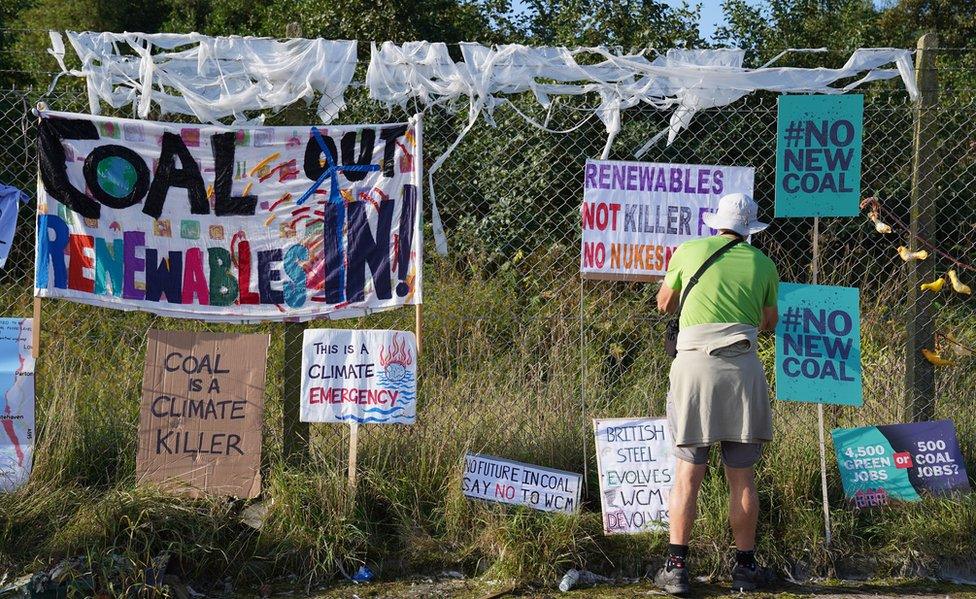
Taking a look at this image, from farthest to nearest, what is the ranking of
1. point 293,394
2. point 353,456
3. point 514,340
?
point 514,340 → point 293,394 → point 353,456

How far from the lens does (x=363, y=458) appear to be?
4770 mm

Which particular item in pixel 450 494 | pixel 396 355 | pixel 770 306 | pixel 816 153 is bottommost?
pixel 450 494

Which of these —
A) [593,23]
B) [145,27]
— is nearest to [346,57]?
[593,23]

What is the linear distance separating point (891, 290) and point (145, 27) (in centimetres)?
1412

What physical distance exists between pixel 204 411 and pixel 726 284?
259 cm

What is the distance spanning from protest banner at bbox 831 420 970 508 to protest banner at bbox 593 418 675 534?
3.01ft

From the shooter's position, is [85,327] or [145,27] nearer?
[85,327]

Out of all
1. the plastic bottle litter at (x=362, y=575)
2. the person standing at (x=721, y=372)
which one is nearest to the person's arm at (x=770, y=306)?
the person standing at (x=721, y=372)

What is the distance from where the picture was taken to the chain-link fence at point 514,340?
15.8 feet

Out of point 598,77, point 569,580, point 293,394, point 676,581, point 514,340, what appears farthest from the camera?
point 514,340

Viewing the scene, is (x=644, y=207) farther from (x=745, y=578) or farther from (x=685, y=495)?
(x=745, y=578)

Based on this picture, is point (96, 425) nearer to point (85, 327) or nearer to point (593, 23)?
point (85, 327)

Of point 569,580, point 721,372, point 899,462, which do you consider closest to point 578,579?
point 569,580

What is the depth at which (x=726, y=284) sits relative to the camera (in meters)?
4.15
